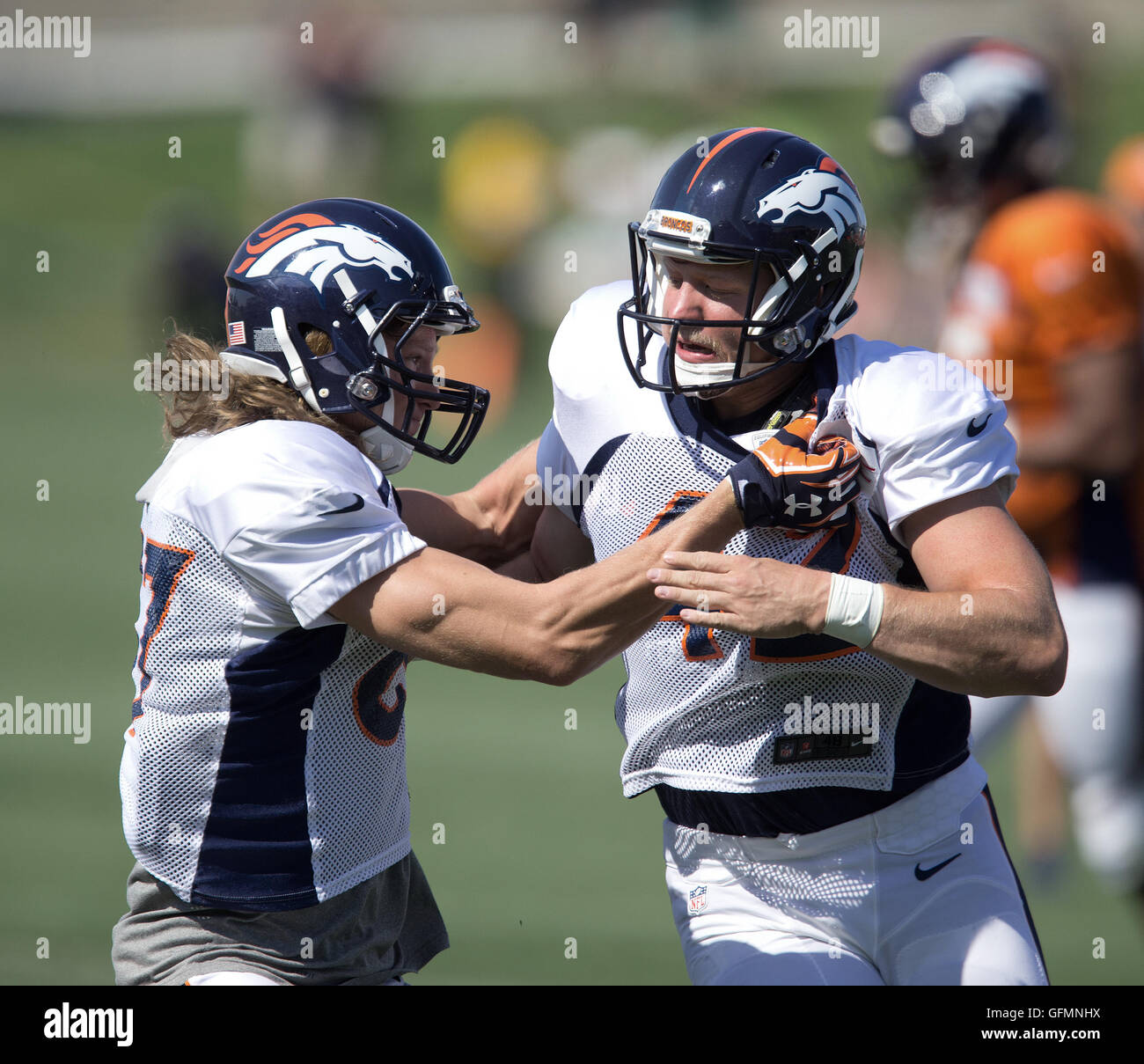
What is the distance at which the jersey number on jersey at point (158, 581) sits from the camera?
2768 mm

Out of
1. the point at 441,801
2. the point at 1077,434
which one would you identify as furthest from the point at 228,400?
the point at 441,801

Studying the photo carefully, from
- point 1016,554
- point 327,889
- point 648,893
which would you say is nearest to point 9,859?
point 648,893

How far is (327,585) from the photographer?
262 cm

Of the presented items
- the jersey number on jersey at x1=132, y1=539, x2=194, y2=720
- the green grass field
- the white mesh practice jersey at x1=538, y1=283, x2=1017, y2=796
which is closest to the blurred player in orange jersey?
the green grass field

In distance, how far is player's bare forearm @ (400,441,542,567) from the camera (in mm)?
3508

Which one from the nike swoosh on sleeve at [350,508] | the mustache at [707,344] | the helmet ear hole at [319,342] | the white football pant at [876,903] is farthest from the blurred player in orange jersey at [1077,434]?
the nike swoosh on sleeve at [350,508]

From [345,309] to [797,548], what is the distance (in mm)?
1061

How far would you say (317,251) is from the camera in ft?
9.95

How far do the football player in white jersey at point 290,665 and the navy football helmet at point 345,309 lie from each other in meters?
0.07

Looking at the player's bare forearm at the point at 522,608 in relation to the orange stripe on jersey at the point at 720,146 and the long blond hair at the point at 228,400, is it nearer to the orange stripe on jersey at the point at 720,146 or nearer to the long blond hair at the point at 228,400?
the long blond hair at the point at 228,400

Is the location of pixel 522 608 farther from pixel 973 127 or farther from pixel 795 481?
pixel 973 127

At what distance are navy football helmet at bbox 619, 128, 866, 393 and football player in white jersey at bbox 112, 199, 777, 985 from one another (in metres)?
0.35

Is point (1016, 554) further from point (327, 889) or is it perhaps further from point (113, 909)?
point (113, 909)

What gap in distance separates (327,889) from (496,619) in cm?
63
